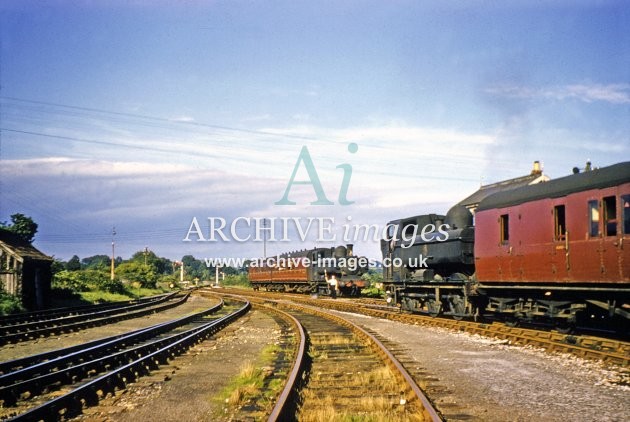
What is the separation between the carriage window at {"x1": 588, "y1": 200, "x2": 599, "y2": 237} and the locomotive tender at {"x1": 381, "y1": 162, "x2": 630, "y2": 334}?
0.07 feet

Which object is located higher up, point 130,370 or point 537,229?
point 537,229

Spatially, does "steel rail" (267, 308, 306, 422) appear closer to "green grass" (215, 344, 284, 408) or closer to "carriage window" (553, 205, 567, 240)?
"green grass" (215, 344, 284, 408)

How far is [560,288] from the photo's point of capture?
41.8ft

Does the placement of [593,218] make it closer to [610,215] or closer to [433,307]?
[610,215]

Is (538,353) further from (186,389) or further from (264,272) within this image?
(264,272)

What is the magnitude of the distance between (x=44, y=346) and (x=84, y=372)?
5774mm

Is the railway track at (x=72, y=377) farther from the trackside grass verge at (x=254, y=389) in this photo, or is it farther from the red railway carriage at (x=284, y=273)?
the red railway carriage at (x=284, y=273)

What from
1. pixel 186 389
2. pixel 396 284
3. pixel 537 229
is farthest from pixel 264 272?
pixel 186 389

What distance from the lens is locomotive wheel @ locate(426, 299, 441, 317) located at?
1927cm

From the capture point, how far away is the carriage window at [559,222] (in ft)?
42.9

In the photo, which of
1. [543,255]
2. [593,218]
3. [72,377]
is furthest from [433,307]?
[72,377]

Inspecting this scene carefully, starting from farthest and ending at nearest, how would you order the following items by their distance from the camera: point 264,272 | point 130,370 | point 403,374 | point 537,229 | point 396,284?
point 264,272, point 396,284, point 537,229, point 130,370, point 403,374

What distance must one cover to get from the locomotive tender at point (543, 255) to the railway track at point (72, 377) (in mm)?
8660

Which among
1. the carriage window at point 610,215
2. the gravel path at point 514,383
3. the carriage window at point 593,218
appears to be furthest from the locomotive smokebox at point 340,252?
the carriage window at point 610,215
